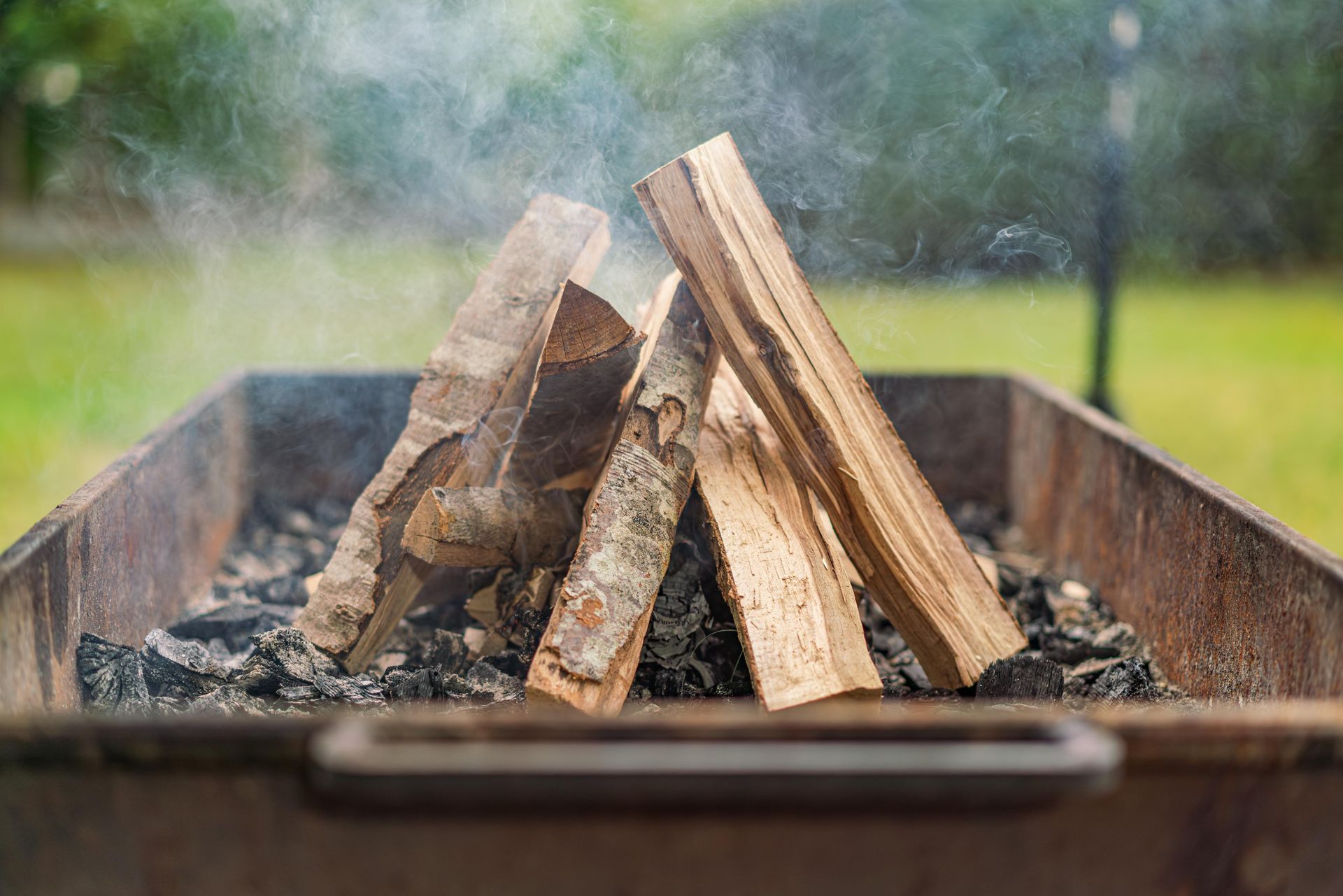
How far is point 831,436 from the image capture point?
1867 mm

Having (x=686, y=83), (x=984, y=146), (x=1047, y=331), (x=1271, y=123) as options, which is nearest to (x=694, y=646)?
(x=686, y=83)

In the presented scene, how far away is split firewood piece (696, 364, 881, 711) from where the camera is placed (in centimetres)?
160

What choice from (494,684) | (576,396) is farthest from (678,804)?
(576,396)

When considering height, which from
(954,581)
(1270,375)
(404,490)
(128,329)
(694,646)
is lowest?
(694,646)

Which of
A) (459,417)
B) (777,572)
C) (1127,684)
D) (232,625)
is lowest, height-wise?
(1127,684)

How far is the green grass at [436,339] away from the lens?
4941mm

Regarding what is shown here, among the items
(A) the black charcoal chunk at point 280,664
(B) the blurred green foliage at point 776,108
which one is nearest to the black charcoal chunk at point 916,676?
(A) the black charcoal chunk at point 280,664

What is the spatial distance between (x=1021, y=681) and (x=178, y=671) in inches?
62.0

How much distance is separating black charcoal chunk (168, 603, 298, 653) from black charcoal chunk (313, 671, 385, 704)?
428 mm

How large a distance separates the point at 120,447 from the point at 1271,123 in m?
9.84

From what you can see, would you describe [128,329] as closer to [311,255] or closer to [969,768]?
[311,255]

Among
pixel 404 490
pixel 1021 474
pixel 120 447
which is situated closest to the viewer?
pixel 404 490

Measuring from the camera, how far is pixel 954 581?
6.18ft

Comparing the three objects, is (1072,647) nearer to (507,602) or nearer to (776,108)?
(507,602)
